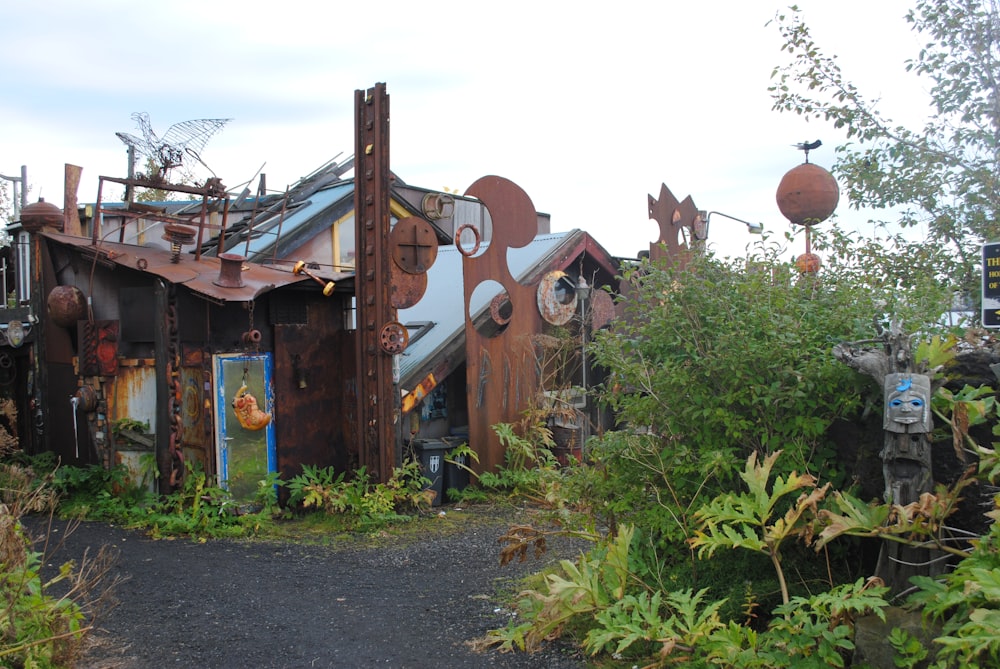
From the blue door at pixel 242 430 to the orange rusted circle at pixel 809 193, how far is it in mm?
6655

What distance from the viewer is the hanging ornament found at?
32.0 ft

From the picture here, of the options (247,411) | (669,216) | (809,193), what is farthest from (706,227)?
(247,411)

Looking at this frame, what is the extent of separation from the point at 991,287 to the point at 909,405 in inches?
57.5

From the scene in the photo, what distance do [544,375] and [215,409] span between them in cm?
489

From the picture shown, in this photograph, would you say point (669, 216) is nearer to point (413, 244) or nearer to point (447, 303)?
point (447, 303)

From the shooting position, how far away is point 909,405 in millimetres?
4625

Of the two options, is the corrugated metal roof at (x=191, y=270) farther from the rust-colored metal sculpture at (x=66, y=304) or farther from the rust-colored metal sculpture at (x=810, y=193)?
the rust-colored metal sculpture at (x=810, y=193)

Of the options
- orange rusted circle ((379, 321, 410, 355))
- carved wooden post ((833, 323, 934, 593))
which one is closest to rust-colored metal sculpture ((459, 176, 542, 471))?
orange rusted circle ((379, 321, 410, 355))

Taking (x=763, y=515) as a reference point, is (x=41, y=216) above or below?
above

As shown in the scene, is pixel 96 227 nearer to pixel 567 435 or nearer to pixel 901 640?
pixel 567 435

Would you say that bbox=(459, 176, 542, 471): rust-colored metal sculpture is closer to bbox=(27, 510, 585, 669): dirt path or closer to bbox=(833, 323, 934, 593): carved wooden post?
bbox=(27, 510, 585, 669): dirt path

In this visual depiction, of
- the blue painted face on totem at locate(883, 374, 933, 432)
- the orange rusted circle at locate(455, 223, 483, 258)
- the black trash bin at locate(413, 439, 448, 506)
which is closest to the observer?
the blue painted face on totem at locate(883, 374, 933, 432)

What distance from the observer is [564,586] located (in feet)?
17.3

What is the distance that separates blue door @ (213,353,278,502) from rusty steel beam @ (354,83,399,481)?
1.12m
